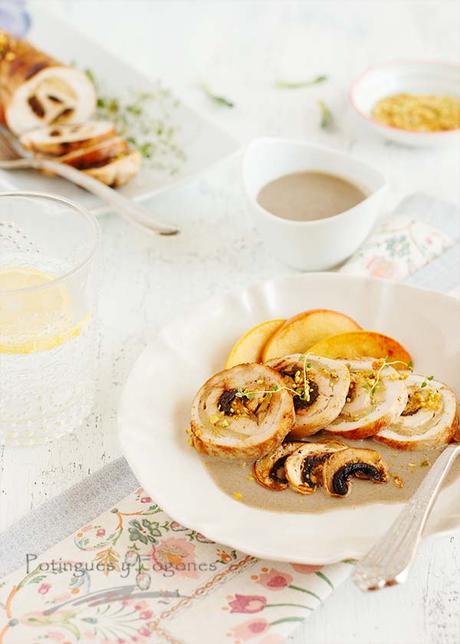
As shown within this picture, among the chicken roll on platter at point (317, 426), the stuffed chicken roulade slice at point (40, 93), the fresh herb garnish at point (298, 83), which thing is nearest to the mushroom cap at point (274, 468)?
the chicken roll on platter at point (317, 426)

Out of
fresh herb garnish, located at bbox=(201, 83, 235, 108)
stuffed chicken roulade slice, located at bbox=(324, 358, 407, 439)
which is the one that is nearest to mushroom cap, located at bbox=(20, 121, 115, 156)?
fresh herb garnish, located at bbox=(201, 83, 235, 108)

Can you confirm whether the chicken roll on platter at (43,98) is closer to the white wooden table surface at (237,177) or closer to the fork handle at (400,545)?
the white wooden table surface at (237,177)

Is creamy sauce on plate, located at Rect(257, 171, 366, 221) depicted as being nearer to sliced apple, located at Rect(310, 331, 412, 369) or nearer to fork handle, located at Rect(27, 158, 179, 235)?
fork handle, located at Rect(27, 158, 179, 235)

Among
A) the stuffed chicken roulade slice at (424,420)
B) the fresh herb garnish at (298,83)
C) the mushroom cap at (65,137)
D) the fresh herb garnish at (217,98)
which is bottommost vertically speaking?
the fresh herb garnish at (217,98)

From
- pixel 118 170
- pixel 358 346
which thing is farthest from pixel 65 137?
pixel 358 346

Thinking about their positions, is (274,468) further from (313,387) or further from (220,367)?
(220,367)

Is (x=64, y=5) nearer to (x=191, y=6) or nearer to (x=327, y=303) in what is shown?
(x=191, y=6)
